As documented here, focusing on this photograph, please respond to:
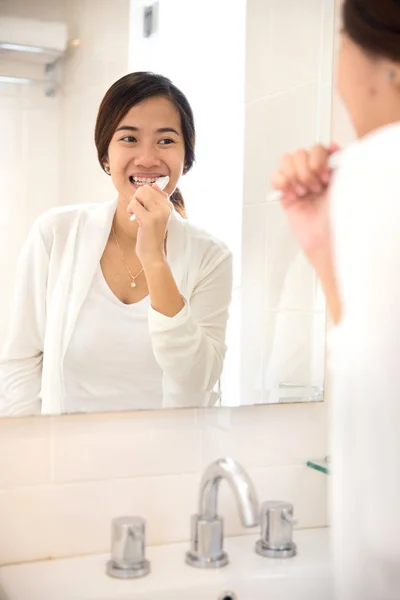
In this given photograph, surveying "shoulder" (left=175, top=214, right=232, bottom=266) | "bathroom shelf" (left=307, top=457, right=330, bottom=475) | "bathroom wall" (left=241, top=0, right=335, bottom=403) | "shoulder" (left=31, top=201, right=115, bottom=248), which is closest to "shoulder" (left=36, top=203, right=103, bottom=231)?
"shoulder" (left=31, top=201, right=115, bottom=248)

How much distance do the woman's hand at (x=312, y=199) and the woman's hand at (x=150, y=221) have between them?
0.49ft

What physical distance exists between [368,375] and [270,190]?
0.57 metres

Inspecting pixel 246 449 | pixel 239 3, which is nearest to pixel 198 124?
pixel 239 3

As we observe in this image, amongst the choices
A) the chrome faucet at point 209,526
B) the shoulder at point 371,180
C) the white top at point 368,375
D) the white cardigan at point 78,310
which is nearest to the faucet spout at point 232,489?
the chrome faucet at point 209,526

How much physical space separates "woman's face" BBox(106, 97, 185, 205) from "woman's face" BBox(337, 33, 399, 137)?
0.91 feet

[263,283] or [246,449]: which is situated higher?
[263,283]

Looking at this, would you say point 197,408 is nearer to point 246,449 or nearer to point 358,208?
point 246,449

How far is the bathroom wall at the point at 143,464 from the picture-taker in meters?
0.92

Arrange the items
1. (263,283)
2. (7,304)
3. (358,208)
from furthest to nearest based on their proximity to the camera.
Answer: (263,283) → (7,304) → (358,208)

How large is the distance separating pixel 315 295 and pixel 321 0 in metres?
0.40

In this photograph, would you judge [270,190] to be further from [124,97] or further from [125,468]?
[125,468]

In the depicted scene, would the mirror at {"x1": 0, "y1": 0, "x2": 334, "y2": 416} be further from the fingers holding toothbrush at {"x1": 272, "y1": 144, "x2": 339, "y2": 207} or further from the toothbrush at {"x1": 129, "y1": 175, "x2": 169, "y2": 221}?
the fingers holding toothbrush at {"x1": 272, "y1": 144, "x2": 339, "y2": 207}

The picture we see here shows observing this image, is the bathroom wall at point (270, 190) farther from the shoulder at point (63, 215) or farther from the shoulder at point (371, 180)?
the shoulder at point (371, 180)

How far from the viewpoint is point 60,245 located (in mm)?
912
